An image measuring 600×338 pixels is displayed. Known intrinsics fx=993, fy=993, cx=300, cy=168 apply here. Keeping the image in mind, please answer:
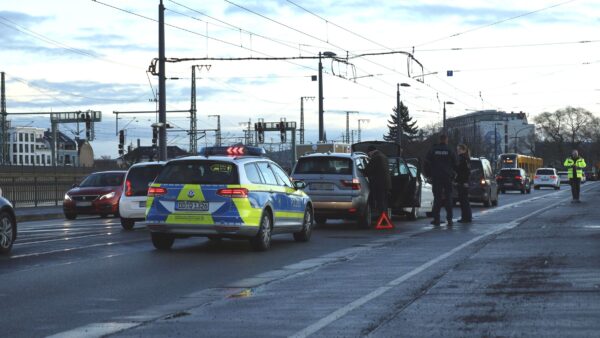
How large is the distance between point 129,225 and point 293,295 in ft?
43.1

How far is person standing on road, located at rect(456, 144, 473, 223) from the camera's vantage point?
22.9 m

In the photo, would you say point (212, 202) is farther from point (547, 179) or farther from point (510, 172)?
point (547, 179)

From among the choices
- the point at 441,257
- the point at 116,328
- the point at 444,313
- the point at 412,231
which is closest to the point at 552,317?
the point at 444,313

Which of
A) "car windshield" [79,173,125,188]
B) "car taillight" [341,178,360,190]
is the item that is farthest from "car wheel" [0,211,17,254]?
"car windshield" [79,173,125,188]

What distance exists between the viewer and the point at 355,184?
20.8m

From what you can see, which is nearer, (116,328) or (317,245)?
(116,328)

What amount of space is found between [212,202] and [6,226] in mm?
3160

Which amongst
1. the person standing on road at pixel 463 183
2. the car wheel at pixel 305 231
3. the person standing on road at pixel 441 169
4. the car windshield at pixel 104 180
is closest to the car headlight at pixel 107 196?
the car windshield at pixel 104 180

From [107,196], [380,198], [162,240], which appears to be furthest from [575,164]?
[162,240]

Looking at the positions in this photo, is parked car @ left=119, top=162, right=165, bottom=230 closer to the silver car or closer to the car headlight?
the silver car

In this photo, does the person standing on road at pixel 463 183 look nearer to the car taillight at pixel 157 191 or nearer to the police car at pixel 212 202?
the police car at pixel 212 202

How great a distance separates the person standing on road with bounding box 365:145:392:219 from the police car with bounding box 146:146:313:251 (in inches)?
219

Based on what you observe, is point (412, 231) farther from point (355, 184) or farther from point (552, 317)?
point (552, 317)

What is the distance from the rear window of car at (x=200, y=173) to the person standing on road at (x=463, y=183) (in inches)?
333
